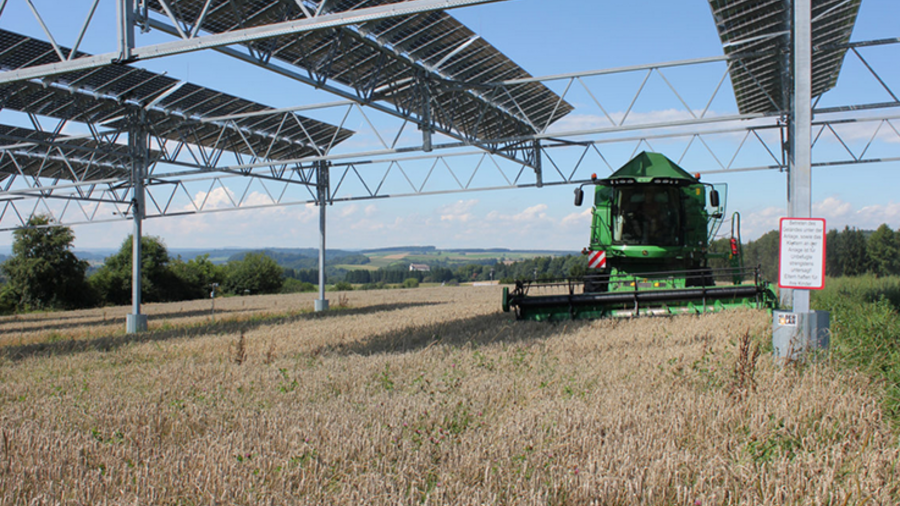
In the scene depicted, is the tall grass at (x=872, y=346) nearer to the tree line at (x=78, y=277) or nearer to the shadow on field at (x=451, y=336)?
the shadow on field at (x=451, y=336)

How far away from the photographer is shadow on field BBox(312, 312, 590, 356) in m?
9.71

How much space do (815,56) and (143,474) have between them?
15.5m

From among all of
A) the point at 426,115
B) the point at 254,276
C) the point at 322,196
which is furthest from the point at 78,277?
the point at 426,115

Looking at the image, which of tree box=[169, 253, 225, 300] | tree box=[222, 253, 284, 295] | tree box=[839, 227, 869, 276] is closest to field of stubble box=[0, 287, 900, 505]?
tree box=[169, 253, 225, 300]

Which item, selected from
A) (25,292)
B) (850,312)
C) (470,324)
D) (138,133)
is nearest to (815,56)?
(850,312)

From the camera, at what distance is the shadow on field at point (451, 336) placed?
9711mm

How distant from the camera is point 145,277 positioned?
54.5 meters

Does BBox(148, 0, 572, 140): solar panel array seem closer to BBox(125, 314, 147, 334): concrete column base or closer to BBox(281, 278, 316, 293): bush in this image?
BBox(125, 314, 147, 334): concrete column base

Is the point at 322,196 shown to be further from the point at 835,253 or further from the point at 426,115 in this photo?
the point at 835,253

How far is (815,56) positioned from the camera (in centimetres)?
1444

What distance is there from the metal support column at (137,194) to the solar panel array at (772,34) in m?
14.6

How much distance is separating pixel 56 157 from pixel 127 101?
5680 mm

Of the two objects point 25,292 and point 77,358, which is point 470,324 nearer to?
point 77,358

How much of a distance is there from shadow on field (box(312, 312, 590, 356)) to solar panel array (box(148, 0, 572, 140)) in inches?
205
